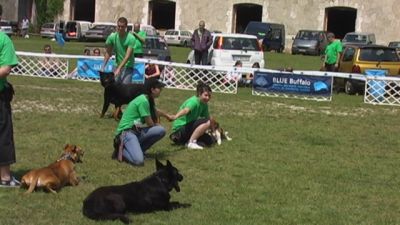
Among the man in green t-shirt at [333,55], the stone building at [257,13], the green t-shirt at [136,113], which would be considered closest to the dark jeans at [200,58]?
the man in green t-shirt at [333,55]

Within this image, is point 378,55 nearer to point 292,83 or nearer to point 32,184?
point 292,83

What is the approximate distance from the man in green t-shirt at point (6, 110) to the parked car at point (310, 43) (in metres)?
36.5

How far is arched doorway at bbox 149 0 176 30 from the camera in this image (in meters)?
56.1

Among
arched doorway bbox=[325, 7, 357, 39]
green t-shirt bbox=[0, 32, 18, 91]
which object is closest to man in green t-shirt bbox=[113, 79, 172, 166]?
green t-shirt bbox=[0, 32, 18, 91]

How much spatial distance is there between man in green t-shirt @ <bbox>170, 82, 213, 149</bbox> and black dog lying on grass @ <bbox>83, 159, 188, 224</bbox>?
3.37 meters

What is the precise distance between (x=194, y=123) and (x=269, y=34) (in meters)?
34.8

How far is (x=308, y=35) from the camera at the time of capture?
147 feet

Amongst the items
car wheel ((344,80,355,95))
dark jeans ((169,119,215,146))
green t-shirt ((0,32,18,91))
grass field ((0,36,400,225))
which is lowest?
grass field ((0,36,400,225))

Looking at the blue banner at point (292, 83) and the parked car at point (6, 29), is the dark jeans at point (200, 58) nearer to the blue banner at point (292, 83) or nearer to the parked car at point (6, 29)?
the blue banner at point (292, 83)

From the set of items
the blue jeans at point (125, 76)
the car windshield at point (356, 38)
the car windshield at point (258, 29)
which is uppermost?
the car windshield at point (258, 29)

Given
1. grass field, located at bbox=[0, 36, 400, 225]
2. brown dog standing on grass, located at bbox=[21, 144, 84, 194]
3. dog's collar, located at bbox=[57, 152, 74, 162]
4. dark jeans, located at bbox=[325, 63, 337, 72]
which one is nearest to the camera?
grass field, located at bbox=[0, 36, 400, 225]

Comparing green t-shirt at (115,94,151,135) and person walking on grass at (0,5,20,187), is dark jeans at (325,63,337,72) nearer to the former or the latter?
green t-shirt at (115,94,151,135)

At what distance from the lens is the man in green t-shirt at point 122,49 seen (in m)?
11.8

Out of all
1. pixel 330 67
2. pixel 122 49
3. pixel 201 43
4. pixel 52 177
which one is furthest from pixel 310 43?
pixel 52 177
